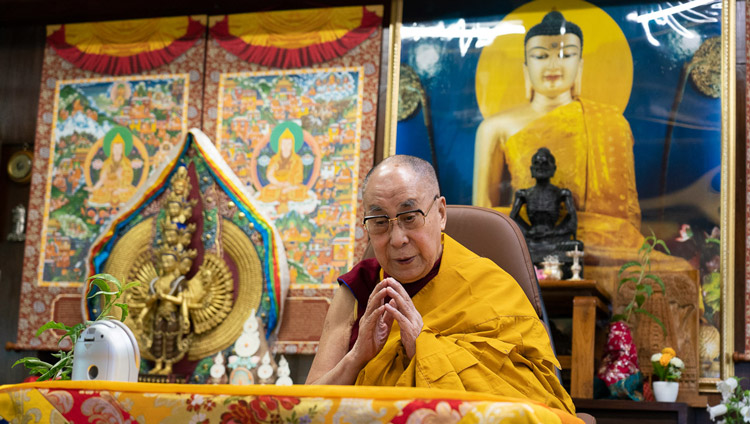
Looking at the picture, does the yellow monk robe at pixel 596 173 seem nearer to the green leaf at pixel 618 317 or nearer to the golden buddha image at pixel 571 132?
the golden buddha image at pixel 571 132

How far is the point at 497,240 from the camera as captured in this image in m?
2.41

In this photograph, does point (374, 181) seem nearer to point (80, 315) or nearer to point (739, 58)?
point (739, 58)

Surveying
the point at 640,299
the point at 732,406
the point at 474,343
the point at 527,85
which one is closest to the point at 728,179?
the point at 640,299

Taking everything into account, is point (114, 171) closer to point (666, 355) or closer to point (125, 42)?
point (125, 42)

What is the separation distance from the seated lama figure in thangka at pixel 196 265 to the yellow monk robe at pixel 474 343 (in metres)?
2.45

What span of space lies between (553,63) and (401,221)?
8.55ft

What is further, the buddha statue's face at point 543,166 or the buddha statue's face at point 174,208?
the buddha statue's face at point 174,208

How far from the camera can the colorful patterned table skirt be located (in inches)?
45.3

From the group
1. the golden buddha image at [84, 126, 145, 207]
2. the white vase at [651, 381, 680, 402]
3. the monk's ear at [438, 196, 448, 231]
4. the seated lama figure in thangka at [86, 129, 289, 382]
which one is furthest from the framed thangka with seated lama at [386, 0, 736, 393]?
the monk's ear at [438, 196, 448, 231]

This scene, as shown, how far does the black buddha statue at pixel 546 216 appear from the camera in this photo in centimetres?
414

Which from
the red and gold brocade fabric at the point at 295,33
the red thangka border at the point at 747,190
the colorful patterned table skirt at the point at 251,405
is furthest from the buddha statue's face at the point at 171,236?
the colorful patterned table skirt at the point at 251,405

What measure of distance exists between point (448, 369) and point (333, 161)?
3.06m

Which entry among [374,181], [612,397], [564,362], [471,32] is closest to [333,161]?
[471,32]

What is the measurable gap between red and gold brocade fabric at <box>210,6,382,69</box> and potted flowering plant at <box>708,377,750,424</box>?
256 cm
